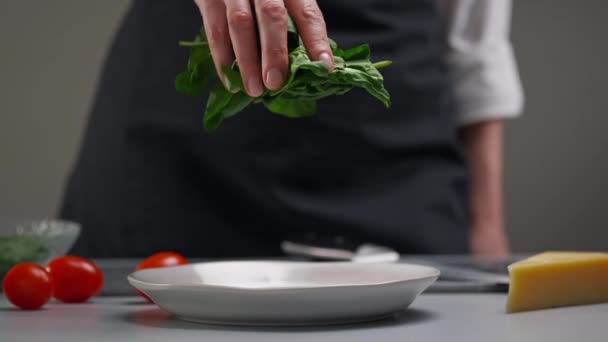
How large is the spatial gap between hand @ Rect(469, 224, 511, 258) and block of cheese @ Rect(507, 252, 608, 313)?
3.18ft

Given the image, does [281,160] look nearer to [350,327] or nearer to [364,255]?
[364,255]

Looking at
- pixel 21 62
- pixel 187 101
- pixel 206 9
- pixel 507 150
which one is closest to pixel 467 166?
pixel 187 101

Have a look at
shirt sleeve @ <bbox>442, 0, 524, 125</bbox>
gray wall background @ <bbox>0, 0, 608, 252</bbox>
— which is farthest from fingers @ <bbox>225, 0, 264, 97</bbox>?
gray wall background @ <bbox>0, 0, 608, 252</bbox>

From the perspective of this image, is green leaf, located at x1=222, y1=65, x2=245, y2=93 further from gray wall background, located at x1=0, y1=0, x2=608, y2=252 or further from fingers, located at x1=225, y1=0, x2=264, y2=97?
gray wall background, located at x1=0, y1=0, x2=608, y2=252

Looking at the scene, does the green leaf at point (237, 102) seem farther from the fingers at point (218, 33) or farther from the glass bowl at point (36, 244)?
the glass bowl at point (36, 244)

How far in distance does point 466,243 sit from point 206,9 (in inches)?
34.9

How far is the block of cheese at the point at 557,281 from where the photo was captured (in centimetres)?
68

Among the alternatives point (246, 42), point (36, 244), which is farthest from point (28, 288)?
point (246, 42)

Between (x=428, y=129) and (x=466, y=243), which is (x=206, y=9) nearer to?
(x=428, y=129)

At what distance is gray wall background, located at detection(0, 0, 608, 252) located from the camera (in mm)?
3238

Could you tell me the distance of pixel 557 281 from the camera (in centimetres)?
71

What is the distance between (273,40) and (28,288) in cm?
29

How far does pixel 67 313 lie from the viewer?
0.71 meters

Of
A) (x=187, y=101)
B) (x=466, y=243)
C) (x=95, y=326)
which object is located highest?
(x=187, y=101)
